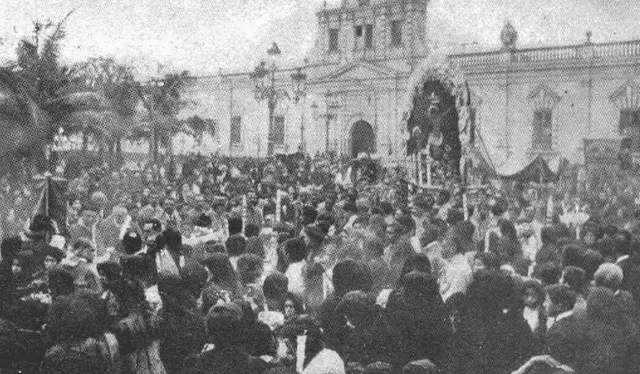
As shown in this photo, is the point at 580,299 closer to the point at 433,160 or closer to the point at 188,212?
the point at 188,212

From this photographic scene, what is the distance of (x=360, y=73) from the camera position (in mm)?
36312

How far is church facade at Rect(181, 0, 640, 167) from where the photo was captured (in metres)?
28.4

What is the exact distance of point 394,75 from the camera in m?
35.1

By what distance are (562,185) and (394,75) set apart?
14.2 meters

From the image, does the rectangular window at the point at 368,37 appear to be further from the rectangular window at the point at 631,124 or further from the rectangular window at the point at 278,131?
the rectangular window at the point at 631,124

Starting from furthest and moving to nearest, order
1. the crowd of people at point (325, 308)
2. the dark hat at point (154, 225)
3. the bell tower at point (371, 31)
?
the bell tower at point (371, 31), the dark hat at point (154, 225), the crowd of people at point (325, 308)

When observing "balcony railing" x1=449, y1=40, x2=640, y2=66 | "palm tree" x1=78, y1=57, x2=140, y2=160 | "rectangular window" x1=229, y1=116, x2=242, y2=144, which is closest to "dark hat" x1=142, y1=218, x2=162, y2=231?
"balcony railing" x1=449, y1=40, x2=640, y2=66

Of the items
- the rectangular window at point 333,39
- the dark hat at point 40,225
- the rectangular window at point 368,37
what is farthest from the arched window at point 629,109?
the dark hat at point 40,225

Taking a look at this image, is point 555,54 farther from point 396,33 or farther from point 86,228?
point 86,228

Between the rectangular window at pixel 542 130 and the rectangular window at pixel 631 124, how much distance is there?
299cm

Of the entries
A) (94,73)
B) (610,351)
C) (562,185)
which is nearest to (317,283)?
(610,351)

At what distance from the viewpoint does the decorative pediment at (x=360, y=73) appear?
116ft

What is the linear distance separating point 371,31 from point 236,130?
31.9ft

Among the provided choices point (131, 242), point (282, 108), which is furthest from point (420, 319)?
point (282, 108)
